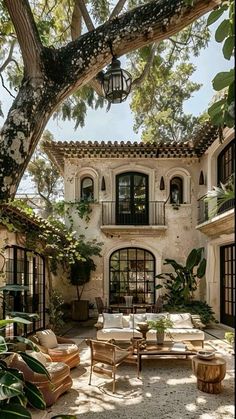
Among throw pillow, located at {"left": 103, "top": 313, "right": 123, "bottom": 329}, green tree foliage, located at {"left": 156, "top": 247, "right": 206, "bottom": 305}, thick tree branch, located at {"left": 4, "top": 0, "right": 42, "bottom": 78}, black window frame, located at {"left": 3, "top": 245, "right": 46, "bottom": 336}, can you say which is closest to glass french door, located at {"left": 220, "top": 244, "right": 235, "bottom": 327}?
green tree foliage, located at {"left": 156, "top": 247, "right": 206, "bottom": 305}

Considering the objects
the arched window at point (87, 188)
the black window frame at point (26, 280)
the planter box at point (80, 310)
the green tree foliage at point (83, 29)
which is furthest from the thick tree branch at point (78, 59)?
the arched window at point (87, 188)

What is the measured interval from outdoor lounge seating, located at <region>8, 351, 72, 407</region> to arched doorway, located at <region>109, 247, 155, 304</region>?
27.7 ft

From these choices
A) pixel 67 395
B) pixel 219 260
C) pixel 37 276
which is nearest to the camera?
pixel 67 395

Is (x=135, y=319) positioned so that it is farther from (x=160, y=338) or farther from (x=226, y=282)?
(x=226, y=282)

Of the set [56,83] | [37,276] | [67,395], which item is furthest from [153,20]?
[37,276]

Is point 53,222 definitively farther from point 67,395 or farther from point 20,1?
point 20,1

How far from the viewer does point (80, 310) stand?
12688 millimetres

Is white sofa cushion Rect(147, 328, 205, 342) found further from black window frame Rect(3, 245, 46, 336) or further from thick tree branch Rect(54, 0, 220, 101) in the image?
thick tree branch Rect(54, 0, 220, 101)

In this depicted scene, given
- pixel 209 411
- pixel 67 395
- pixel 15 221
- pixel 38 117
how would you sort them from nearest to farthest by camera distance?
1. pixel 38 117
2. pixel 209 411
3. pixel 67 395
4. pixel 15 221

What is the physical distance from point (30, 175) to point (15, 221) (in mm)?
16190

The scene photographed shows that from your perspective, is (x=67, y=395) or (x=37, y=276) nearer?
(x=67, y=395)

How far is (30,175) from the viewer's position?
2303 centimetres

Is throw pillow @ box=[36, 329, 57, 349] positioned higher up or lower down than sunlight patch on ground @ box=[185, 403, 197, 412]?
higher up

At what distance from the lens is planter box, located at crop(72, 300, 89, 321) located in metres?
12.7
